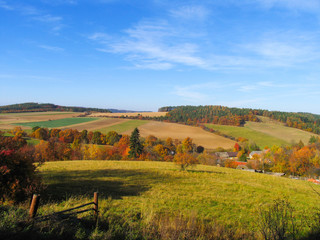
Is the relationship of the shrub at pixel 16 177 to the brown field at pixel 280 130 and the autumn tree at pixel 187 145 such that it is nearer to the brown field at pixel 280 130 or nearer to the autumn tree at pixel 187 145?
the autumn tree at pixel 187 145

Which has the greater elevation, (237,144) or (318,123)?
(318,123)

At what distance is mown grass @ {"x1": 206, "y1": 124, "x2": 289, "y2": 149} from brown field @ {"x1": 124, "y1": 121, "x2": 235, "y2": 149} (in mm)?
8611

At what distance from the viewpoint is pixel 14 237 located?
4.56 metres

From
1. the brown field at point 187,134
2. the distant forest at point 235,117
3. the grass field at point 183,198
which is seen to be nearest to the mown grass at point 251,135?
the distant forest at point 235,117

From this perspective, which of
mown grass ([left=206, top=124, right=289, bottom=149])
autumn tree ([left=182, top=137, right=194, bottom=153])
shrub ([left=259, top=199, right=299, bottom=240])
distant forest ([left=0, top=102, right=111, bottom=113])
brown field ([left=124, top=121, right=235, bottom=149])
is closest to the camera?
shrub ([left=259, top=199, right=299, bottom=240])

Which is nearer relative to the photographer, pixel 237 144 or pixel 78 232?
pixel 78 232

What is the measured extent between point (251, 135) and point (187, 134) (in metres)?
29.0

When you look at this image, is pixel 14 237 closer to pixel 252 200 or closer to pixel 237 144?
pixel 252 200

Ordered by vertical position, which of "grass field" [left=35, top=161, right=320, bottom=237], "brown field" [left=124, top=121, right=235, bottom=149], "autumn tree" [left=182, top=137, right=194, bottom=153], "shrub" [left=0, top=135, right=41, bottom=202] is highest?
"shrub" [left=0, top=135, right=41, bottom=202]

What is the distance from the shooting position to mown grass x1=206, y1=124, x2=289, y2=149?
263 feet

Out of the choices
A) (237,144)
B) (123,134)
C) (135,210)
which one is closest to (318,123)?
(237,144)

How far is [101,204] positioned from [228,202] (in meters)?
7.80

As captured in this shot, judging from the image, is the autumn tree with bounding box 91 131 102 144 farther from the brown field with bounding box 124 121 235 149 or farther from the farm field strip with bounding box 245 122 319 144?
the farm field strip with bounding box 245 122 319 144

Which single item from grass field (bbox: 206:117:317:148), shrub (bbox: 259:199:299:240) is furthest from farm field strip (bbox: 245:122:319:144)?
shrub (bbox: 259:199:299:240)
